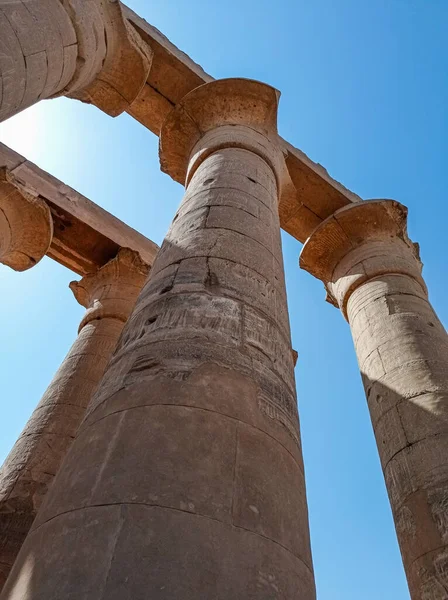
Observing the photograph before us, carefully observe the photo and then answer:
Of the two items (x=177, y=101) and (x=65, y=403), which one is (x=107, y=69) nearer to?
(x=177, y=101)

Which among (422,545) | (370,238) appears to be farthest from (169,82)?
(422,545)

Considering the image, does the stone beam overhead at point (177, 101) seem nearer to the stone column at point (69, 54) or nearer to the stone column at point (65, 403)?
the stone column at point (69, 54)

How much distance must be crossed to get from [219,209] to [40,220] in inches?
226

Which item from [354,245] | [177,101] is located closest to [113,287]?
[177,101]

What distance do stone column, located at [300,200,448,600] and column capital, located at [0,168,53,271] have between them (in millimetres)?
5269

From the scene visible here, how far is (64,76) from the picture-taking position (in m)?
6.57

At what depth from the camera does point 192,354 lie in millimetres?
3184

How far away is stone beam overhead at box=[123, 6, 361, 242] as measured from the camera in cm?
994

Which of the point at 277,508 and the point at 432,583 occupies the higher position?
the point at 432,583

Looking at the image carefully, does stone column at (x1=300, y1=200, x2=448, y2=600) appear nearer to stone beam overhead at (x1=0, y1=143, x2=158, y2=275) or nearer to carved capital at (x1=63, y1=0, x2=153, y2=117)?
stone beam overhead at (x1=0, y1=143, x2=158, y2=275)

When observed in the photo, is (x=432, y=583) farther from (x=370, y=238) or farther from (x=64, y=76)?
(x=64, y=76)

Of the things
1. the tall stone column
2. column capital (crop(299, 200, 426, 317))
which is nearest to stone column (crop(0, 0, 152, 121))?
the tall stone column

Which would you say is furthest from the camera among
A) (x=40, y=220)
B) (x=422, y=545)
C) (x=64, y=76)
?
(x=40, y=220)

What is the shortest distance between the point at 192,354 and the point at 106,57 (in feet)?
21.7
